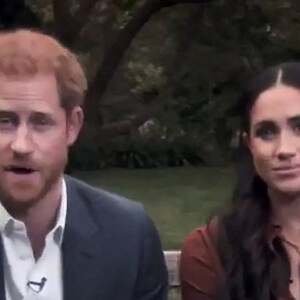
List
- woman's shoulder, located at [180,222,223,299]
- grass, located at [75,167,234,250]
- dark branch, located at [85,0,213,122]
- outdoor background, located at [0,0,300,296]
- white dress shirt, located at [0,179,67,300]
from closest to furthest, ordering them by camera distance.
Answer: white dress shirt, located at [0,179,67,300] → woman's shoulder, located at [180,222,223,299] → grass, located at [75,167,234,250] → outdoor background, located at [0,0,300,296] → dark branch, located at [85,0,213,122]

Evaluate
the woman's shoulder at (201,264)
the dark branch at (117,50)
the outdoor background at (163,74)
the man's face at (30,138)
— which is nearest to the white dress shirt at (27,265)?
the man's face at (30,138)

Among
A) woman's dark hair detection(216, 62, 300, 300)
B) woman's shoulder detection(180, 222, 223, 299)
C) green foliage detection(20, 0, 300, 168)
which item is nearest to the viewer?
woman's dark hair detection(216, 62, 300, 300)

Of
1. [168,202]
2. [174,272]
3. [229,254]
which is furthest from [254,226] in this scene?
[168,202]

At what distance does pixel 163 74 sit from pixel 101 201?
19.0 m

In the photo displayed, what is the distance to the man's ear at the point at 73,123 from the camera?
3.04 meters

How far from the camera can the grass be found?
38.7ft

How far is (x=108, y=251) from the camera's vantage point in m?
3.23

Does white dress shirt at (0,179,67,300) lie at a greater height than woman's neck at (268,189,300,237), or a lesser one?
lesser

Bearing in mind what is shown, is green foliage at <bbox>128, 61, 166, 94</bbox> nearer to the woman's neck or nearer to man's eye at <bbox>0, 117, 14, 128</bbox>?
the woman's neck

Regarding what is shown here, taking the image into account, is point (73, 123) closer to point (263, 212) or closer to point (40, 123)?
point (40, 123)

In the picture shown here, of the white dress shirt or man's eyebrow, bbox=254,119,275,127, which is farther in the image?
man's eyebrow, bbox=254,119,275,127

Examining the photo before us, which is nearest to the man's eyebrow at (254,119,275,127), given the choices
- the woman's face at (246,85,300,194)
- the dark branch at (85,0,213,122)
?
the woman's face at (246,85,300,194)

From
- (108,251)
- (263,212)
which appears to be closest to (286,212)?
(263,212)

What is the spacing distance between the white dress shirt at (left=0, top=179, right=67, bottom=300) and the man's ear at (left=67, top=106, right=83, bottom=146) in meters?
0.24
